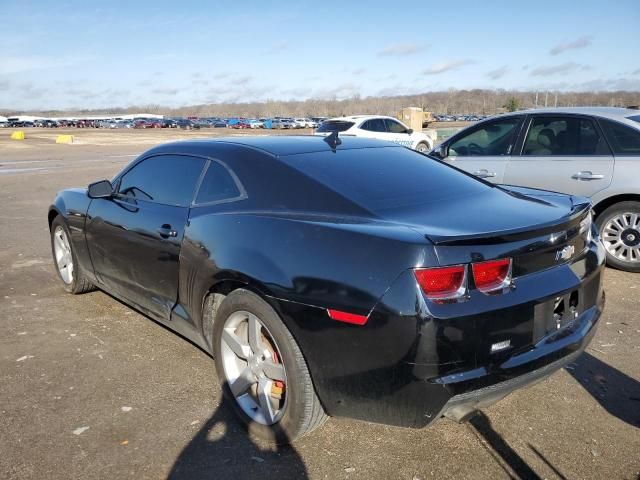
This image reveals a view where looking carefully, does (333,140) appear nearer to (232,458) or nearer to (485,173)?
(232,458)

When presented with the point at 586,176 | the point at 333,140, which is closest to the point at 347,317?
the point at 333,140

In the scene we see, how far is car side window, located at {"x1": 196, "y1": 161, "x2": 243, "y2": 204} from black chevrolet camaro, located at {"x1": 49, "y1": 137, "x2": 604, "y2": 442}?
1 centimetres

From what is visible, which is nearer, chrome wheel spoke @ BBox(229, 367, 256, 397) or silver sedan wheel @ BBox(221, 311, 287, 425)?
silver sedan wheel @ BBox(221, 311, 287, 425)

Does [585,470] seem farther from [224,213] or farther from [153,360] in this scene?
[153,360]

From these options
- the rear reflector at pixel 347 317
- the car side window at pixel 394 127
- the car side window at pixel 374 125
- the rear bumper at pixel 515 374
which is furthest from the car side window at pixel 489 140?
the car side window at pixel 394 127

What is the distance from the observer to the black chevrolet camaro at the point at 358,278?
7.77 ft

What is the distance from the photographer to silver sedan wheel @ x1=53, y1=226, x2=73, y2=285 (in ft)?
17.5

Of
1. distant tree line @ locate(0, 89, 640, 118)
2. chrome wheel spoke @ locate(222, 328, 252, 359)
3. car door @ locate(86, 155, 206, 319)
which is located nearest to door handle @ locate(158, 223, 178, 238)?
car door @ locate(86, 155, 206, 319)

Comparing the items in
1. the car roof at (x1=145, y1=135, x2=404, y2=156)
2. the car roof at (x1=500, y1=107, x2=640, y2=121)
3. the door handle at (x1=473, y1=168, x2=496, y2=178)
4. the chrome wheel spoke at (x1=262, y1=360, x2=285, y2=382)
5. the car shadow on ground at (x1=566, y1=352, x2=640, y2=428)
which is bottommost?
the car shadow on ground at (x1=566, y1=352, x2=640, y2=428)

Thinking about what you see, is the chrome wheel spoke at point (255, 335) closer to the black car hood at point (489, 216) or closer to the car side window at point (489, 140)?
the black car hood at point (489, 216)

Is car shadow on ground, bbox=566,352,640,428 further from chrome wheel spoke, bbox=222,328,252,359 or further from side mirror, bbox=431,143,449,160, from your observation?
side mirror, bbox=431,143,449,160

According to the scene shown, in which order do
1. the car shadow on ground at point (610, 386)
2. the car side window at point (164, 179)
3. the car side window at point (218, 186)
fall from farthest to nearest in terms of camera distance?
the car side window at point (164, 179) < the car side window at point (218, 186) < the car shadow on ground at point (610, 386)

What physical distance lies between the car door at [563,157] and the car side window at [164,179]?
404cm

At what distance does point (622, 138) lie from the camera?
19.1 ft
